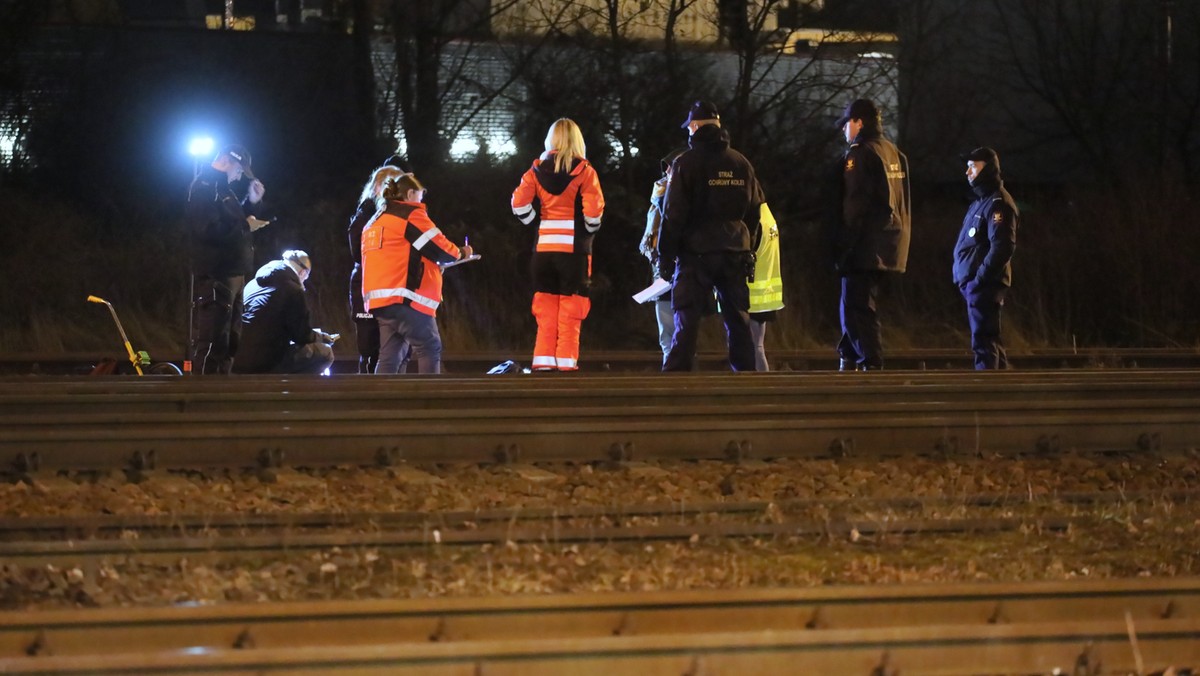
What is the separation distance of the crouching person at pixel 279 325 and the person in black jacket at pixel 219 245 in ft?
1.00

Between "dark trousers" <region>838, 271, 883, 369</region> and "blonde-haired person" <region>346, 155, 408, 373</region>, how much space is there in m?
3.40

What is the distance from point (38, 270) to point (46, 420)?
46.2 feet

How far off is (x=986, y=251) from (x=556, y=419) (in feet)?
15.9

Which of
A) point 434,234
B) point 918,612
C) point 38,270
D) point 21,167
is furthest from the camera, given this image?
point 21,167

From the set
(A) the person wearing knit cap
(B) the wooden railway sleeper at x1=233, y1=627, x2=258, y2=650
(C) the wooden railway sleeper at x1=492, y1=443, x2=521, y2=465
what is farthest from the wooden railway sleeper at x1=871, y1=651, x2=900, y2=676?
(A) the person wearing knit cap

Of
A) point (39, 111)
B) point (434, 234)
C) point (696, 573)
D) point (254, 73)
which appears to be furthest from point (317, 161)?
point (696, 573)

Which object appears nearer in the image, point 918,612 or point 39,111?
point 918,612

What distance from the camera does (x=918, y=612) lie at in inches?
181

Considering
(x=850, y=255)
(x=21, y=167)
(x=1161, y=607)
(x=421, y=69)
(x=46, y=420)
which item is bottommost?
(x=1161, y=607)

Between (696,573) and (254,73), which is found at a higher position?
(254,73)

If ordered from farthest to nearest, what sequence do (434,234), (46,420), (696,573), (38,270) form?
(38,270) → (434,234) → (46,420) → (696,573)

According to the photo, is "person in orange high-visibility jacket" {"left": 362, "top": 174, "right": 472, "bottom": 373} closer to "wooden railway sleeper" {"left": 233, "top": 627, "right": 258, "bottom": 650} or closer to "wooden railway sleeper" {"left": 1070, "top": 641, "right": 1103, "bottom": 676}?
"wooden railway sleeper" {"left": 233, "top": 627, "right": 258, "bottom": 650}

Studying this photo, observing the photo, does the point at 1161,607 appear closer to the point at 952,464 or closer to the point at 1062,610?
the point at 1062,610

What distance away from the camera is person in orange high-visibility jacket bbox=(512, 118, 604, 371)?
984 centimetres
